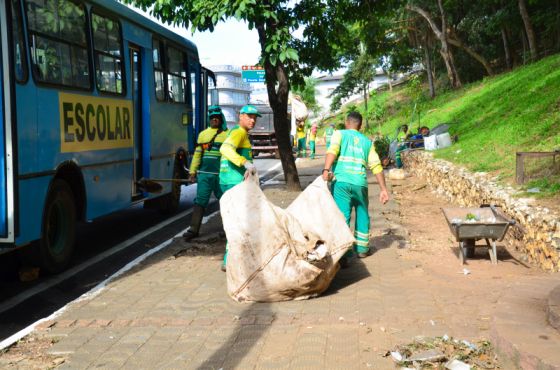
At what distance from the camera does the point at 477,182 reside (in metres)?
11.5

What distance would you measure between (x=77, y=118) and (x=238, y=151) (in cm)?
→ 216

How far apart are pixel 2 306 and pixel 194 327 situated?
2277mm

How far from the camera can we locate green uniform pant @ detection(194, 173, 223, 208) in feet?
32.0

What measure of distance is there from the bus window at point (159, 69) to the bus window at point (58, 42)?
2.84m

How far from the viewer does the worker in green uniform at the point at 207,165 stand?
9.78m

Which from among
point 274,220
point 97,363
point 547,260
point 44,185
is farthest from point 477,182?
point 97,363

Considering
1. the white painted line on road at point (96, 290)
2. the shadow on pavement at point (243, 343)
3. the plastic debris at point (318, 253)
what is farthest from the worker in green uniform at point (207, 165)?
the shadow on pavement at point (243, 343)

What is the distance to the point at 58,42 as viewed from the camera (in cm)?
810

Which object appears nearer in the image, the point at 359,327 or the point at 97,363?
the point at 97,363

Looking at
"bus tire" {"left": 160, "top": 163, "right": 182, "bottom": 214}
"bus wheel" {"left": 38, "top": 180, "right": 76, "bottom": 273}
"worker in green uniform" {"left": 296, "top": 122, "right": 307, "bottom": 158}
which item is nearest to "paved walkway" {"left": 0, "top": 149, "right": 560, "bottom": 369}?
"bus wheel" {"left": 38, "top": 180, "right": 76, "bottom": 273}

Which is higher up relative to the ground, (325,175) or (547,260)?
(325,175)

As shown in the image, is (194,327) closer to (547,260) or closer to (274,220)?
(274,220)

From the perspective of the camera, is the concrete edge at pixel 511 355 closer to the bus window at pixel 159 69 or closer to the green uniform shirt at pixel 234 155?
the green uniform shirt at pixel 234 155

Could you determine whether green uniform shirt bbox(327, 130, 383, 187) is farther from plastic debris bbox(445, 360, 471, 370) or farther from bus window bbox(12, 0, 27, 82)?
plastic debris bbox(445, 360, 471, 370)
